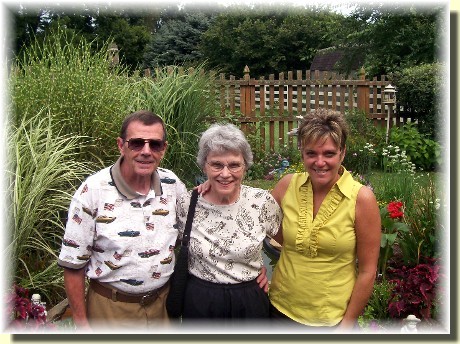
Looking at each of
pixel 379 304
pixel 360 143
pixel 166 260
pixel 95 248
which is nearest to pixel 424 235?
pixel 379 304

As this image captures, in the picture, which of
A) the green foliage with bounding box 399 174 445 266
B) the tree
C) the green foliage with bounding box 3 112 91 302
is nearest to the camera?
the green foliage with bounding box 3 112 91 302

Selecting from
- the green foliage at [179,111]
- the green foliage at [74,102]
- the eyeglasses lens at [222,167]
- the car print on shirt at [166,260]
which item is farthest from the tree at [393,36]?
the car print on shirt at [166,260]

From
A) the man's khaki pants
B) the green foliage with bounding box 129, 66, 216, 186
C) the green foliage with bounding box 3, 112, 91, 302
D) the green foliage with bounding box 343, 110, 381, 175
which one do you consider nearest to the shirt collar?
the man's khaki pants

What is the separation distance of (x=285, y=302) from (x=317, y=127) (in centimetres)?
83

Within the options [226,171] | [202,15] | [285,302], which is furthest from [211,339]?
Answer: [202,15]

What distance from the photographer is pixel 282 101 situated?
12156 mm

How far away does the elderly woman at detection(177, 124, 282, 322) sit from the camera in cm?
241

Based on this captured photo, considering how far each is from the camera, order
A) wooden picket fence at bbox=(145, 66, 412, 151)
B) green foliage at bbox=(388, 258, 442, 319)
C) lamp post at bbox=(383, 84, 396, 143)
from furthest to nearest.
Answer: lamp post at bbox=(383, 84, 396, 143) < wooden picket fence at bbox=(145, 66, 412, 151) < green foliage at bbox=(388, 258, 442, 319)

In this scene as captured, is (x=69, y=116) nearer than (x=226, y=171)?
No

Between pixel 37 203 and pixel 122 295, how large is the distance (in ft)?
5.67

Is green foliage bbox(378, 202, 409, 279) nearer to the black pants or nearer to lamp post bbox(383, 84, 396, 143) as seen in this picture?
the black pants

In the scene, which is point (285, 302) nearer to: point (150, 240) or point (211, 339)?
point (211, 339)

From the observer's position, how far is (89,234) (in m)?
2.35

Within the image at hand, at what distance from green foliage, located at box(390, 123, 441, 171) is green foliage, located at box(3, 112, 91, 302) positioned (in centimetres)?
785
